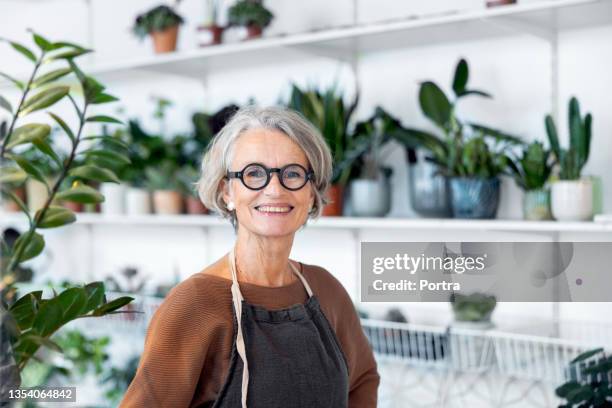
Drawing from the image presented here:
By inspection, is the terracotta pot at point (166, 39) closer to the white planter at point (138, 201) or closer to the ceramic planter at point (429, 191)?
the white planter at point (138, 201)

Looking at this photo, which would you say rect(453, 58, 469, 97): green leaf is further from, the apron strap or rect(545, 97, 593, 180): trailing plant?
the apron strap

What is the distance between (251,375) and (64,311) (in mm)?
Result: 316

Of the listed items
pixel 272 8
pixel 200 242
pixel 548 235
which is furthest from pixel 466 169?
pixel 200 242

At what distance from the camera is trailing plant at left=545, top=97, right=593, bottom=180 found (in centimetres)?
182

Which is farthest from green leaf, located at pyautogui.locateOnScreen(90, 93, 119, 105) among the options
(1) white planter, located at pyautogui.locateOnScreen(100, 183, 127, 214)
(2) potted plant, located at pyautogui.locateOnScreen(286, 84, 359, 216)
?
(1) white planter, located at pyautogui.locateOnScreen(100, 183, 127, 214)

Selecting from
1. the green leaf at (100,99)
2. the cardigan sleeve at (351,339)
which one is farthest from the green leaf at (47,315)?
the cardigan sleeve at (351,339)

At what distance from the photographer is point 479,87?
2160 millimetres

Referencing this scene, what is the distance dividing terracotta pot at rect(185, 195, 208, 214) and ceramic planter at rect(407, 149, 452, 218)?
0.72 m

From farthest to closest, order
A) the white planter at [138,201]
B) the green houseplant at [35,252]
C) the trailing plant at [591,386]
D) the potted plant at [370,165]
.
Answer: the white planter at [138,201], the potted plant at [370,165], the trailing plant at [591,386], the green houseplant at [35,252]

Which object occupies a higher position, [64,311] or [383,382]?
[64,311]

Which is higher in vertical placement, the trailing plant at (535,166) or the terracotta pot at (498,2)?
the terracotta pot at (498,2)

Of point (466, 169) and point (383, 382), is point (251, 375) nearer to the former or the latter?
point (466, 169)

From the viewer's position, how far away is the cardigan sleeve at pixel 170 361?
1199 millimetres

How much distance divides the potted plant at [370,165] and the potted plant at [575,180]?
0.47 m
